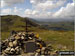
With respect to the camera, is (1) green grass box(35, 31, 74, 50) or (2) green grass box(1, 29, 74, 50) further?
(1) green grass box(35, 31, 74, 50)

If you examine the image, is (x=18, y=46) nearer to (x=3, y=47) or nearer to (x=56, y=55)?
(x=3, y=47)

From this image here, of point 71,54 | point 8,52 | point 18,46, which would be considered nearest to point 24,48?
point 18,46

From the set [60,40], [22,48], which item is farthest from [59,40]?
[22,48]

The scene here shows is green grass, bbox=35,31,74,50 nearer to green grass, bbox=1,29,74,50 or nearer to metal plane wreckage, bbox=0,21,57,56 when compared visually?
green grass, bbox=1,29,74,50

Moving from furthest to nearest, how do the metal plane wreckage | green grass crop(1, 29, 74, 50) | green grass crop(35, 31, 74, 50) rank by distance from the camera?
1. green grass crop(35, 31, 74, 50)
2. green grass crop(1, 29, 74, 50)
3. the metal plane wreckage

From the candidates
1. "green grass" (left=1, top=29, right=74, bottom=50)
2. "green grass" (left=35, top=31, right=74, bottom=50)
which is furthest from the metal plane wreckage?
"green grass" (left=35, top=31, right=74, bottom=50)

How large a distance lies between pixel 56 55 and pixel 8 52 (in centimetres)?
751

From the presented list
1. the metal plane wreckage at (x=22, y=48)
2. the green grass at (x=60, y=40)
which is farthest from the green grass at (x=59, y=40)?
the metal plane wreckage at (x=22, y=48)

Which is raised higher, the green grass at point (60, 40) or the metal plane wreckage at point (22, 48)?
the metal plane wreckage at point (22, 48)

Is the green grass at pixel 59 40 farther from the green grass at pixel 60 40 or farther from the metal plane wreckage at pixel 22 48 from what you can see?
the metal plane wreckage at pixel 22 48

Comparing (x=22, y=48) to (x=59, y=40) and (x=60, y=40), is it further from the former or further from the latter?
(x=59, y=40)

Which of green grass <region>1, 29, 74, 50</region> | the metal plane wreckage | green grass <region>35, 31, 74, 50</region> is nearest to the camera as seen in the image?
the metal plane wreckage

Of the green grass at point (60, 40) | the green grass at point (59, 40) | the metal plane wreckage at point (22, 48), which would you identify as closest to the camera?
the metal plane wreckage at point (22, 48)

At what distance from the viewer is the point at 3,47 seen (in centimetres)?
2272
